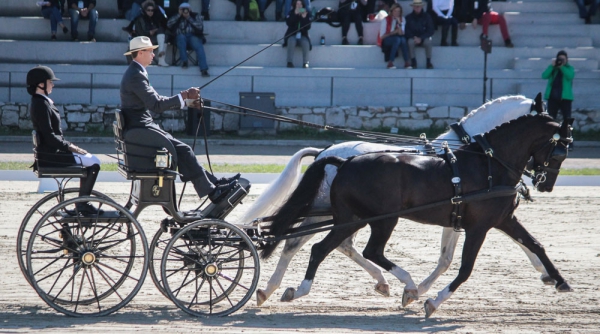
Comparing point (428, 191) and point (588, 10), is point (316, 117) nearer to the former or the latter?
point (588, 10)

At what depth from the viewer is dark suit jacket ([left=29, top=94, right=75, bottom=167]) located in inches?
247

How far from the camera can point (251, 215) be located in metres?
6.87

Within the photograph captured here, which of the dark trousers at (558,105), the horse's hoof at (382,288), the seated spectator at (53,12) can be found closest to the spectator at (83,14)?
the seated spectator at (53,12)

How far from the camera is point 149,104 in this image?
20.2 feet

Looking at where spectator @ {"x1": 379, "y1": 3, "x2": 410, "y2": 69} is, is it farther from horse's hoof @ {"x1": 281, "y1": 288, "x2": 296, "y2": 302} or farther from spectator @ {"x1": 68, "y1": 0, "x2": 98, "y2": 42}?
horse's hoof @ {"x1": 281, "y1": 288, "x2": 296, "y2": 302}

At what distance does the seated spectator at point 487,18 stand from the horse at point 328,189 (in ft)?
44.5

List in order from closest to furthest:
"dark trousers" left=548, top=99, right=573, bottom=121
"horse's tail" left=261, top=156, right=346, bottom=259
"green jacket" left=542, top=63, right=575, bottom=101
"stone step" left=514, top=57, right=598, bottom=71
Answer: "horse's tail" left=261, top=156, right=346, bottom=259
"green jacket" left=542, top=63, right=575, bottom=101
"dark trousers" left=548, top=99, right=573, bottom=121
"stone step" left=514, top=57, right=598, bottom=71

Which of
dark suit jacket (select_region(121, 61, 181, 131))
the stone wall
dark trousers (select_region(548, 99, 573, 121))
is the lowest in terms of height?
the stone wall

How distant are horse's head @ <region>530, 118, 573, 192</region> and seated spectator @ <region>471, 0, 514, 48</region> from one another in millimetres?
14030

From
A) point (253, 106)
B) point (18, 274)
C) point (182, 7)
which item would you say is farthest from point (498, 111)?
point (182, 7)

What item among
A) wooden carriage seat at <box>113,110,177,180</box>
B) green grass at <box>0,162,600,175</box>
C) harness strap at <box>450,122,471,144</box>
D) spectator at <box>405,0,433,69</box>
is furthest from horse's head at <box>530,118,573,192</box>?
spectator at <box>405,0,433,69</box>

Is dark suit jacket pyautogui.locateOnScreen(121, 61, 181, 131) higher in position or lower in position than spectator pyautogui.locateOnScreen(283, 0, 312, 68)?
lower

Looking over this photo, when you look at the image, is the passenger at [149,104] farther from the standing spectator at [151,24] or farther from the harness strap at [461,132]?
the standing spectator at [151,24]

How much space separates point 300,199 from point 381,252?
2.54 ft
